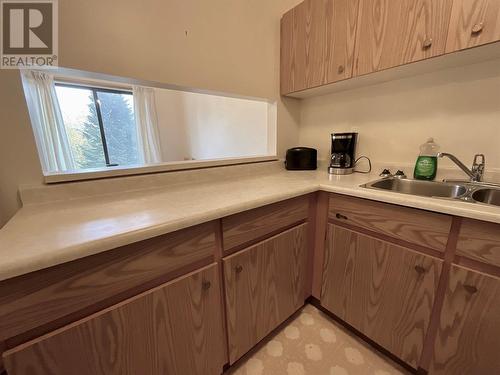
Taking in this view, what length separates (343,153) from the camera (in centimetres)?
142

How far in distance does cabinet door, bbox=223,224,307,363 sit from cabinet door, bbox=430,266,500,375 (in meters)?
0.61

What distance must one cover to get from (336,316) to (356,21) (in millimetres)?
1667

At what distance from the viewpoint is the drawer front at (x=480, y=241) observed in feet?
2.22

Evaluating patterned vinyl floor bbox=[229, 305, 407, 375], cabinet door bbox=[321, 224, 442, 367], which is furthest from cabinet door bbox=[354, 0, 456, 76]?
patterned vinyl floor bbox=[229, 305, 407, 375]

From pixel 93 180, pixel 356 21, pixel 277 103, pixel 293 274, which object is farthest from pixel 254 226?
pixel 356 21

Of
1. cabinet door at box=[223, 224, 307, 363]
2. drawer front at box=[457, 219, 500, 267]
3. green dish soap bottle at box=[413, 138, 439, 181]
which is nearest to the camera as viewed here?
drawer front at box=[457, 219, 500, 267]

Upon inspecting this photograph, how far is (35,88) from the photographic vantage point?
8.43ft

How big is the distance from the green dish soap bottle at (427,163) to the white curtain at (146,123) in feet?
10.9

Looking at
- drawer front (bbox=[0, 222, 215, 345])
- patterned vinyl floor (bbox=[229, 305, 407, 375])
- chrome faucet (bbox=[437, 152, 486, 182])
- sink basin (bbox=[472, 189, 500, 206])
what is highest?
chrome faucet (bbox=[437, 152, 486, 182])

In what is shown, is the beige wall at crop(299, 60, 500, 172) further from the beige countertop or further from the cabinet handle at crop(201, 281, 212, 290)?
the cabinet handle at crop(201, 281, 212, 290)

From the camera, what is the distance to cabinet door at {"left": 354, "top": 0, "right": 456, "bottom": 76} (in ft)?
2.88

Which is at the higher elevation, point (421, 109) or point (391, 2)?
point (391, 2)

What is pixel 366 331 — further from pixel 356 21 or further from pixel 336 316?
pixel 356 21

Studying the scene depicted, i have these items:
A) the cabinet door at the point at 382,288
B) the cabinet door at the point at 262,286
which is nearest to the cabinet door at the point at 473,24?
the cabinet door at the point at 382,288
